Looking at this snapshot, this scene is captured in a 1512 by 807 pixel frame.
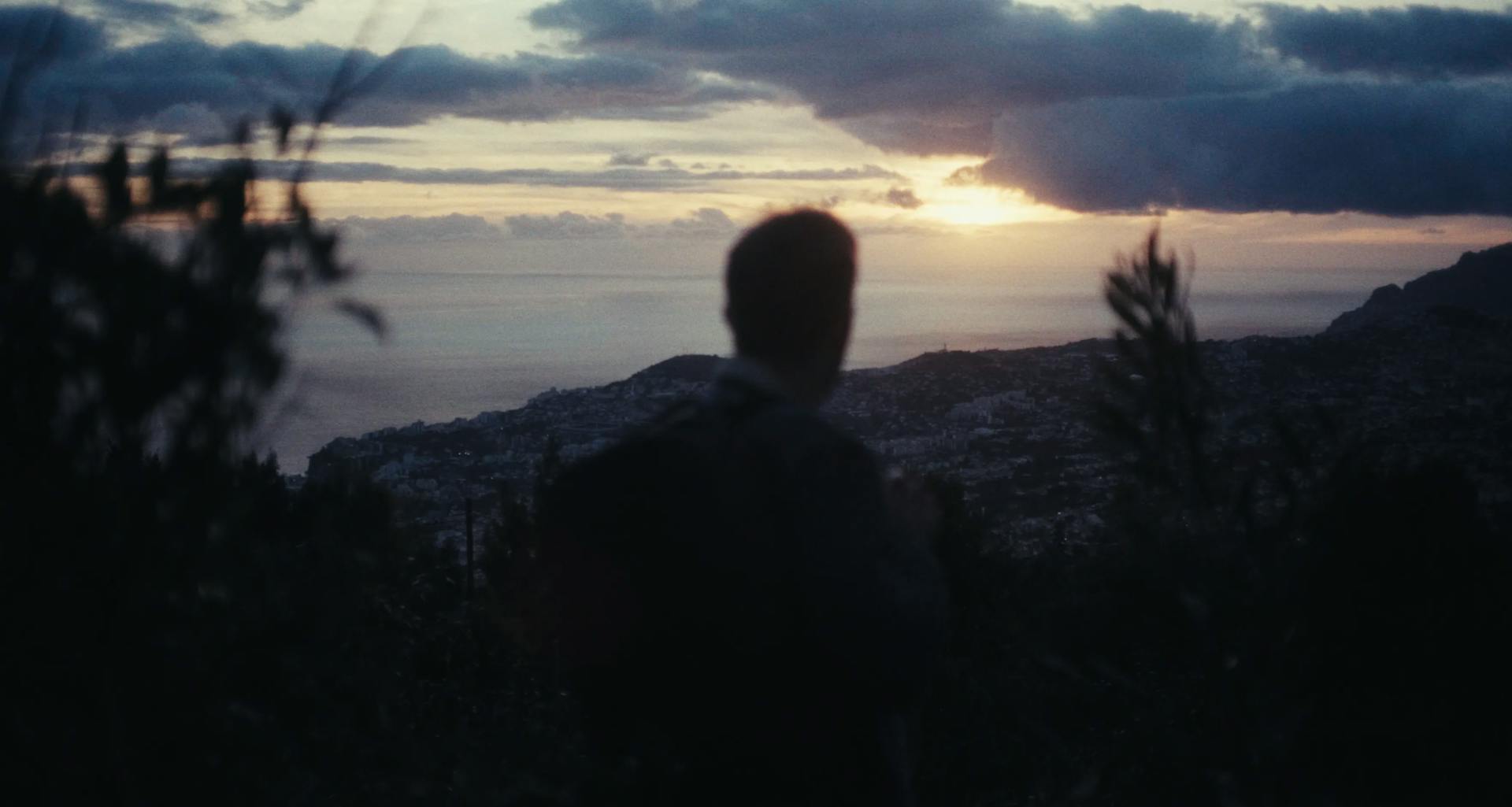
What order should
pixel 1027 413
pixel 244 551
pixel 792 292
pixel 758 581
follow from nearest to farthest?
pixel 758 581
pixel 792 292
pixel 244 551
pixel 1027 413

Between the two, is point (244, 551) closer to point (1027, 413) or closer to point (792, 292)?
point (792, 292)

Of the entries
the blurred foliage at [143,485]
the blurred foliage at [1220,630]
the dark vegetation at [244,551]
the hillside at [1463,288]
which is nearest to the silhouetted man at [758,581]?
the dark vegetation at [244,551]

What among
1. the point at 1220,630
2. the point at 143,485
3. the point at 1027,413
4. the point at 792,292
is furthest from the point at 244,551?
the point at 1027,413

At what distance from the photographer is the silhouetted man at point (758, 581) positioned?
67.6 inches

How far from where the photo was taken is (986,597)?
Answer: 963 centimetres

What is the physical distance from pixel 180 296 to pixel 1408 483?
7.69 metres

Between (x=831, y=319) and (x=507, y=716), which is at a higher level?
(x=831, y=319)

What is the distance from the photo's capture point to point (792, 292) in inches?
72.7

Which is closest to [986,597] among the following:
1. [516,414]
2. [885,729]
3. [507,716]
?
[507,716]

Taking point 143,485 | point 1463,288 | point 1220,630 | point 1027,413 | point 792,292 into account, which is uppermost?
point 1463,288

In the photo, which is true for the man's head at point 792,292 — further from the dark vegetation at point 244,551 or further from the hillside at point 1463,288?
the hillside at point 1463,288

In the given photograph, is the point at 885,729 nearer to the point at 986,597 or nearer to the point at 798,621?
the point at 798,621

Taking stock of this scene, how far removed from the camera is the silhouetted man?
1716 millimetres

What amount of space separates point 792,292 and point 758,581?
45 cm
